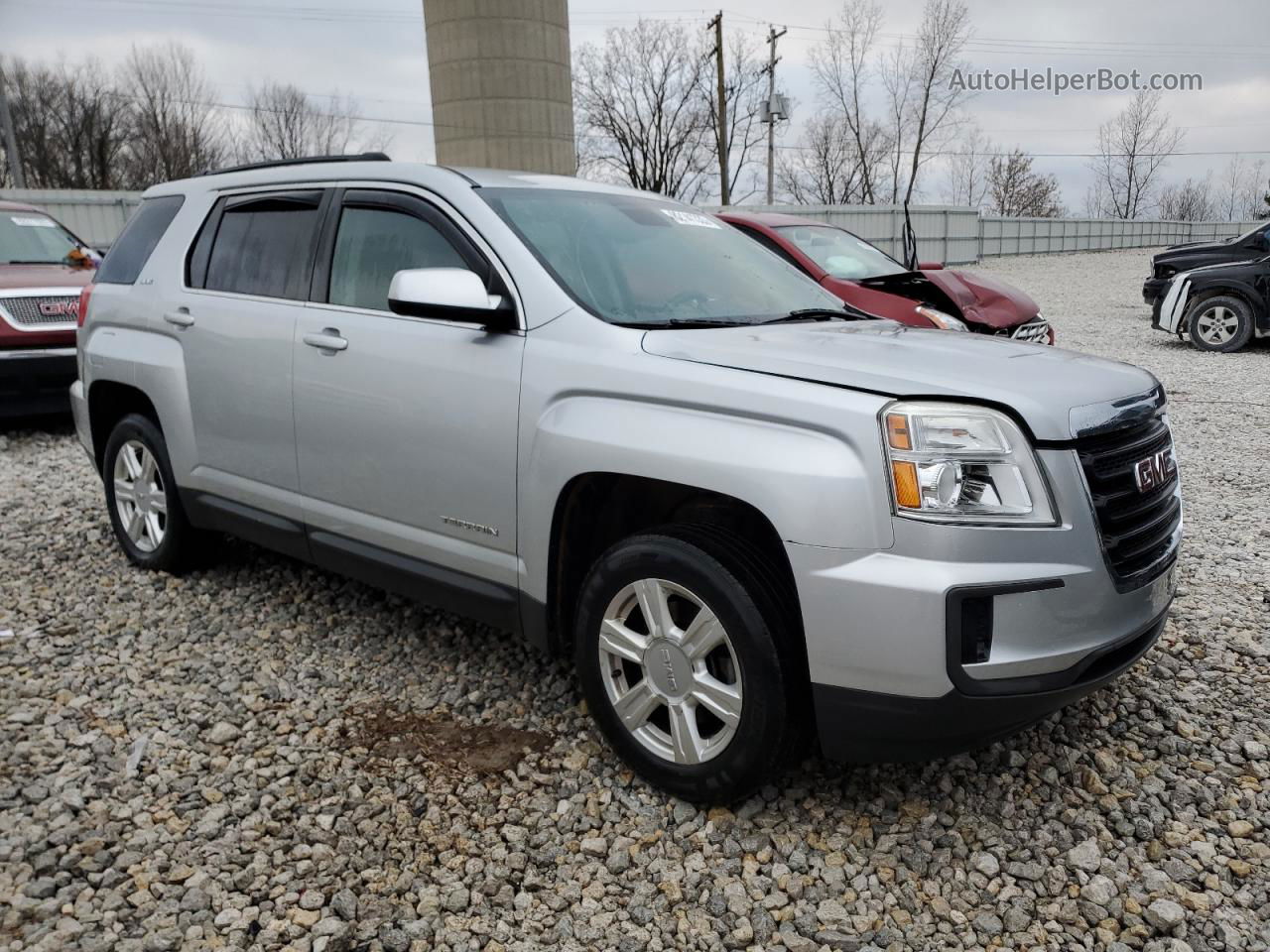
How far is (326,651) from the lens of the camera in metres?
4.06

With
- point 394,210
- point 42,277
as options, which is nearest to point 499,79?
point 42,277

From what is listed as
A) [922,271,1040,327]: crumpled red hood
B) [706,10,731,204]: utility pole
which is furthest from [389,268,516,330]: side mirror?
[706,10,731,204]: utility pole

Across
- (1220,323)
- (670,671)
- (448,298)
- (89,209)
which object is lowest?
(670,671)

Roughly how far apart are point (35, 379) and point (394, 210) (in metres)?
5.93

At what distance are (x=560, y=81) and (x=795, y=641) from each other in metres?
24.5

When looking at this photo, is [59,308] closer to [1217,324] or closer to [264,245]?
[264,245]

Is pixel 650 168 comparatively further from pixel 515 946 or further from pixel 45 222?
pixel 515 946

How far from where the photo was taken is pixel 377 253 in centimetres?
366

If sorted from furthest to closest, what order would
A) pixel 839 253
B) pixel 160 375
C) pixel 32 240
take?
pixel 32 240, pixel 839 253, pixel 160 375

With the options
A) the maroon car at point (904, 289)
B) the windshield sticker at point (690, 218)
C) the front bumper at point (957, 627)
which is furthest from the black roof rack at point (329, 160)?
the maroon car at point (904, 289)

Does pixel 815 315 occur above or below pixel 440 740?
above

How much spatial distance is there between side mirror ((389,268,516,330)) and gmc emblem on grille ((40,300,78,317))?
6.30 m

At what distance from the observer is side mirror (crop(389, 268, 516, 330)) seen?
9.91 ft

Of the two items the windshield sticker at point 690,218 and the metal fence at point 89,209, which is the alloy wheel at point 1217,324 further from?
the metal fence at point 89,209
